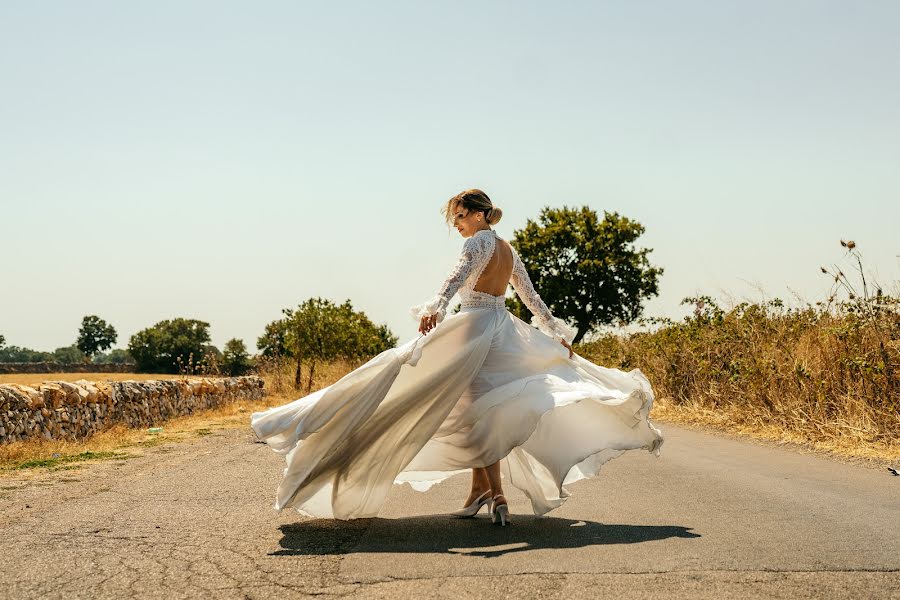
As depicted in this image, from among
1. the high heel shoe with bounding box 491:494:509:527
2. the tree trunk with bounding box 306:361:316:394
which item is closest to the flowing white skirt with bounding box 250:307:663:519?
the high heel shoe with bounding box 491:494:509:527

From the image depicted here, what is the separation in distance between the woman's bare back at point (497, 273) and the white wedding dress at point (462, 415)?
5cm

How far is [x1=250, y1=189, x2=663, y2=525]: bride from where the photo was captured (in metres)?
6.62

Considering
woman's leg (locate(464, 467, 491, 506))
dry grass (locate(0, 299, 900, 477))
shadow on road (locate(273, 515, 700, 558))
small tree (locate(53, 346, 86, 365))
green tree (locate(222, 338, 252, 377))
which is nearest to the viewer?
shadow on road (locate(273, 515, 700, 558))

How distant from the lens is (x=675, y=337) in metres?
21.2

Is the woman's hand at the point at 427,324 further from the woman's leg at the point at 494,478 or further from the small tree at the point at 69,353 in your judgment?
the small tree at the point at 69,353

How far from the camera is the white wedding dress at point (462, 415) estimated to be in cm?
661

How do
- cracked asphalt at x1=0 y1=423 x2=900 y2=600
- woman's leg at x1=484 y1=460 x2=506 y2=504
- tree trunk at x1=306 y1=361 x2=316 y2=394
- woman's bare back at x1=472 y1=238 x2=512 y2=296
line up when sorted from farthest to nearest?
tree trunk at x1=306 y1=361 x2=316 y2=394 → woman's bare back at x1=472 y1=238 x2=512 y2=296 → woman's leg at x1=484 y1=460 x2=506 y2=504 → cracked asphalt at x1=0 y1=423 x2=900 y2=600

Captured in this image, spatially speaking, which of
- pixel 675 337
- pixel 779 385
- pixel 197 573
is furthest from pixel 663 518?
pixel 675 337

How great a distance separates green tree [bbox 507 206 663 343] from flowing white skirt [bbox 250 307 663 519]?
154 feet

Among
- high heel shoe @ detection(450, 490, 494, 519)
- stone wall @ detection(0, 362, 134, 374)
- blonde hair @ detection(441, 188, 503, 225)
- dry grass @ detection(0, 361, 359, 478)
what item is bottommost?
dry grass @ detection(0, 361, 359, 478)

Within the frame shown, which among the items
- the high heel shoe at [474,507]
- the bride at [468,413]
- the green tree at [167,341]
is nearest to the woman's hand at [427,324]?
the bride at [468,413]

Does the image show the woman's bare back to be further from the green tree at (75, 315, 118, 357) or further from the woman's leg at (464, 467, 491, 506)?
the green tree at (75, 315, 118, 357)

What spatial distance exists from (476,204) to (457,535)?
2.60 metres

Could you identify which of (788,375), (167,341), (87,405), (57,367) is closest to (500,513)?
(788,375)
